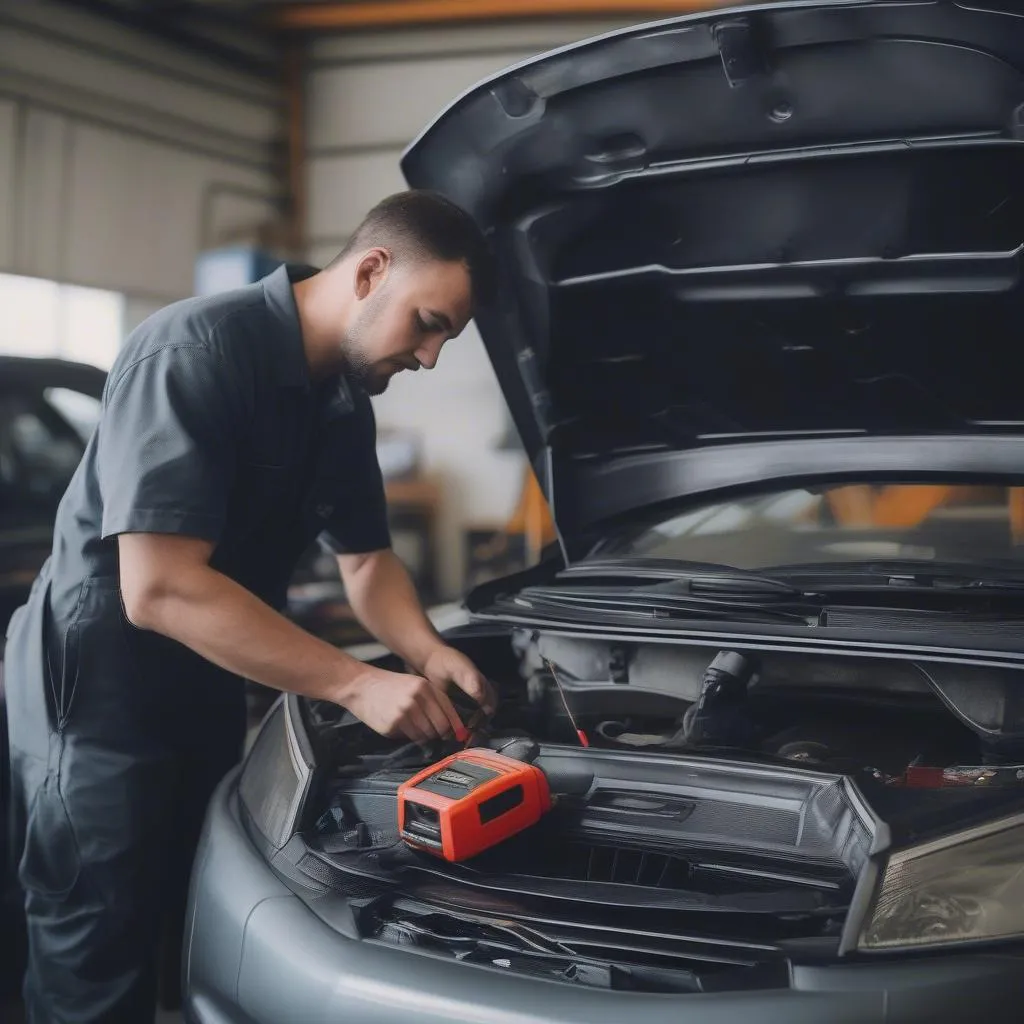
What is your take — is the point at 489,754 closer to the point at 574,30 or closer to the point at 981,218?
the point at 981,218

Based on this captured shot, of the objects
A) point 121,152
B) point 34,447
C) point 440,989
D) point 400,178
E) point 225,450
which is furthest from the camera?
point 400,178

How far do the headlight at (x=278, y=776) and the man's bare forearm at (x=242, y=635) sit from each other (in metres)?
0.09

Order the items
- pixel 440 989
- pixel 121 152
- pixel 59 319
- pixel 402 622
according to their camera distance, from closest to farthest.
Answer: pixel 440 989, pixel 402 622, pixel 59 319, pixel 121 152

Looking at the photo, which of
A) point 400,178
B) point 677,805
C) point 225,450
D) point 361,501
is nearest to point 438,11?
point 400,178

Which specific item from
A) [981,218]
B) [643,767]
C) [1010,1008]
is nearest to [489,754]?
[643,767]

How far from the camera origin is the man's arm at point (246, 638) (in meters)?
1.34

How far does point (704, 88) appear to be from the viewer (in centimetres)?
139

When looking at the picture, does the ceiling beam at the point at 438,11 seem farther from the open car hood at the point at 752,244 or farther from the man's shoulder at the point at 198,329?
the man's shoulder at the point at 198,329

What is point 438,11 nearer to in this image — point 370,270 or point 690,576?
point 370,270

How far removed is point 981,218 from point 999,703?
2.06 ft

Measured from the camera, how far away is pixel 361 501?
1.82 metres

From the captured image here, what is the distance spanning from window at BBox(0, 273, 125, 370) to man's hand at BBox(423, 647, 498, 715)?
Result: 401 centimetres

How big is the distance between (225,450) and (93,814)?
1.74 ft

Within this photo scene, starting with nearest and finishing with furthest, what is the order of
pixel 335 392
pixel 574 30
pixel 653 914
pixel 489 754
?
1. pixel 653 914
2. pixel 489 754
3. pixel 335 392
4. pixel 574 30
